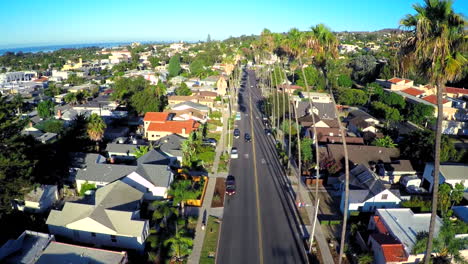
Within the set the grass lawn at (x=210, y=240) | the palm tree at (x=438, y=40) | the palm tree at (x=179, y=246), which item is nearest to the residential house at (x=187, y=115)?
the grass lawn at (x=210, y=240)

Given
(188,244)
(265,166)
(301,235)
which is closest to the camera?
(188,244)

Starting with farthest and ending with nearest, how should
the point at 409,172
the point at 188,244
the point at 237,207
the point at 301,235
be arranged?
the point at 409,172 < the point at 237,207 < the point at 301,235 < the point at 188,244

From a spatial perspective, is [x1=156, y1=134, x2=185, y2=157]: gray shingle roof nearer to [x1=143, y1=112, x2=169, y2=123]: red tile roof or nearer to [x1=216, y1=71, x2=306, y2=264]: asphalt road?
[x1=143, y1=112, x2=169, y2=123]: red tile roof

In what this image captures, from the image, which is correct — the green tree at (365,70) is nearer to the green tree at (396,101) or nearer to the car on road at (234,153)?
the green tree at (396,101)

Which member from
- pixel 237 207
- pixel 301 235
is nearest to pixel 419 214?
pixel 301 235

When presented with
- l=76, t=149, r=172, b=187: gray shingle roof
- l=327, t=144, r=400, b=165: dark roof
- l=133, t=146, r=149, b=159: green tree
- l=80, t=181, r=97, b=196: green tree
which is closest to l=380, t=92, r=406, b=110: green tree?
l=327, t=144, r=400, b=165: dark roof

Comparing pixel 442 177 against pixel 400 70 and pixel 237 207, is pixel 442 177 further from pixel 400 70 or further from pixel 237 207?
pixel 400 70

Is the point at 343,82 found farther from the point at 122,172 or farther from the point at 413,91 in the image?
the point at 122,172

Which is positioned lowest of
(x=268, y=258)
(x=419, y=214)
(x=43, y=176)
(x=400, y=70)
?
(x=268, y=258)
